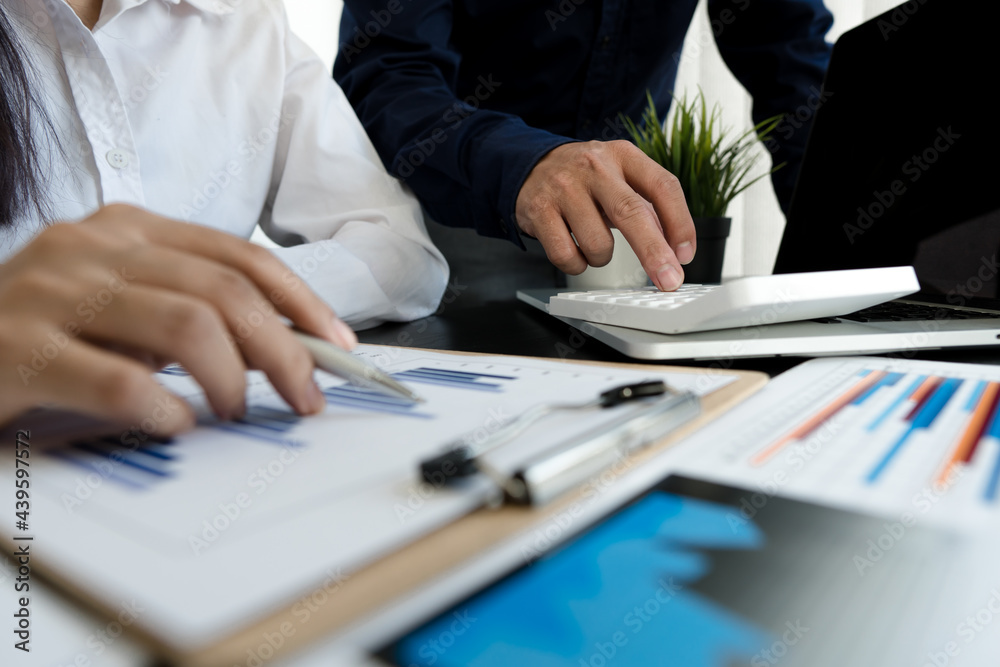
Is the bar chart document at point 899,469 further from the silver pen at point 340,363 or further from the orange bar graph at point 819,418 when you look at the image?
the silver pen at point 340,363

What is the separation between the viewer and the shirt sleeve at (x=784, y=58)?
1.07 m

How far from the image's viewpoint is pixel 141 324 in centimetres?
23

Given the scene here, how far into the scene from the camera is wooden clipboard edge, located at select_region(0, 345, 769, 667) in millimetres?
118

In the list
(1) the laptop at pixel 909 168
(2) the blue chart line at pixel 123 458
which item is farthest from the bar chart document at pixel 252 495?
(1) the laptop at pixel 909 168

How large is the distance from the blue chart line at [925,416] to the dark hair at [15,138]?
0.60 meters

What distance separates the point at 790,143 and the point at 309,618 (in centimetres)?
114

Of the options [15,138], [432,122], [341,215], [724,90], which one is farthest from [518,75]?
[724,90]

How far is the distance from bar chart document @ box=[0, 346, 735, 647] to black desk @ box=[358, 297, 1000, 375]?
0.11 meters

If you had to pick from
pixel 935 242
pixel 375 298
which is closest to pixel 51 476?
pixel 375 298

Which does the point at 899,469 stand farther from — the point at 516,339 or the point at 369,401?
the point at 516,339

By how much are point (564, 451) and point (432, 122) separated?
613 millimetres

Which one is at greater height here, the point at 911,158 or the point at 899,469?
the point at 911,158

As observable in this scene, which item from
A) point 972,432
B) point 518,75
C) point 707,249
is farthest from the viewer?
point 518,75

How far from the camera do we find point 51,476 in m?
0.21
